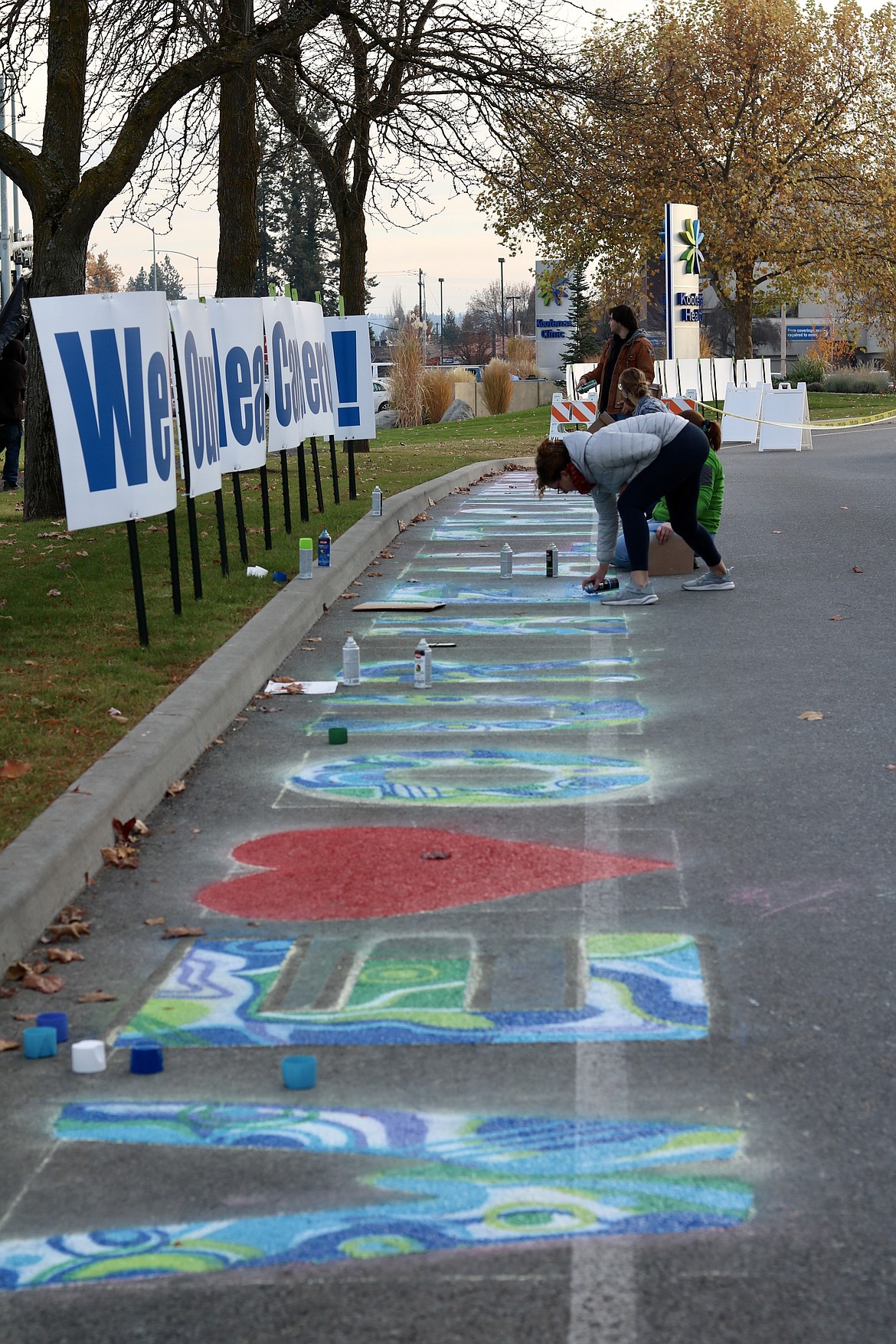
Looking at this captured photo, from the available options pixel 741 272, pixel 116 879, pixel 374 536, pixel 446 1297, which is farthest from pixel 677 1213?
pixel 741 272

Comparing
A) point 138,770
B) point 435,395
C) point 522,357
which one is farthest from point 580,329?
point 138,770

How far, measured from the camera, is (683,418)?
12.1 meters


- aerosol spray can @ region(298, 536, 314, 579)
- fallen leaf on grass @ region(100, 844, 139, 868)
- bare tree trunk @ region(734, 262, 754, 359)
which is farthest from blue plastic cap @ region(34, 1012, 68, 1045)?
bare tree trunk @ region(734, 262, 754, 359)

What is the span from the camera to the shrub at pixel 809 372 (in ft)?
232

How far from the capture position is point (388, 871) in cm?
600

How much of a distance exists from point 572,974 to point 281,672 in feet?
17.4

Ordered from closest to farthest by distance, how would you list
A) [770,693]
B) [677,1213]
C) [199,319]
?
[677,1213] < [770,693] < [199,319]

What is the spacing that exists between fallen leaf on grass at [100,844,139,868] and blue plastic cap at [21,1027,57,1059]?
1.66m

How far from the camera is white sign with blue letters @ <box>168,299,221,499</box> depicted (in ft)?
34.5

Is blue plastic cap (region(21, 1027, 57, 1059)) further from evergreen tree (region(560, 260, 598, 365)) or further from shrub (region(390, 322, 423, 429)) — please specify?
evergreen tree (region(560, 260, 598, 365))

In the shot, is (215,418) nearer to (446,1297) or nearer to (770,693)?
(770,693)

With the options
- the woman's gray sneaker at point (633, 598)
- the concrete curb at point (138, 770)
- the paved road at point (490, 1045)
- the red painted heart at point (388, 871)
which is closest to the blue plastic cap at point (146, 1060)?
the paved road at point (490, 1045)

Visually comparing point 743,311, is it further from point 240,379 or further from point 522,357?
point 240,379

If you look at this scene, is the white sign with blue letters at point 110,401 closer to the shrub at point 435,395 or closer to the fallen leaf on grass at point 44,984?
the fallen leaf on grass at point 44,984
